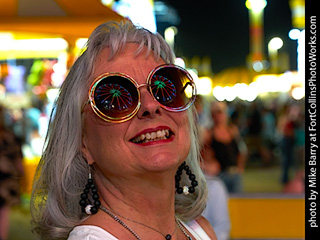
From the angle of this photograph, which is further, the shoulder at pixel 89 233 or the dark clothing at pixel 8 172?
the dark clothing at pixel 8 172

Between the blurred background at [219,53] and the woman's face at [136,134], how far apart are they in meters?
1.63

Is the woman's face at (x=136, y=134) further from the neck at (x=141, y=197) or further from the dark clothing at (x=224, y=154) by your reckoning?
the dark clothing at (x=224, y=154)

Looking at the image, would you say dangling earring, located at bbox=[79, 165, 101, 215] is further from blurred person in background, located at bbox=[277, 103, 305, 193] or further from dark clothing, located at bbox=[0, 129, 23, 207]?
blurred person in background, located at bbox=[277, 103, 305, 193]

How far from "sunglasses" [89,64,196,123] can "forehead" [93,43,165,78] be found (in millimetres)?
29

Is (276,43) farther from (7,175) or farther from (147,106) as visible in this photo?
(147,106)

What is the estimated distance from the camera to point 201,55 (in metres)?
8.79

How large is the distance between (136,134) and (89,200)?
0.84ft

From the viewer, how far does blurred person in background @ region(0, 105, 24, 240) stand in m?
5.19

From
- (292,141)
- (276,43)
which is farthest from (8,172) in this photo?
(292,141)

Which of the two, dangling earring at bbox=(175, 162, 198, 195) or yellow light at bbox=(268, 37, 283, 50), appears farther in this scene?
yellow light at bbox=(268, 37, 283, 50)

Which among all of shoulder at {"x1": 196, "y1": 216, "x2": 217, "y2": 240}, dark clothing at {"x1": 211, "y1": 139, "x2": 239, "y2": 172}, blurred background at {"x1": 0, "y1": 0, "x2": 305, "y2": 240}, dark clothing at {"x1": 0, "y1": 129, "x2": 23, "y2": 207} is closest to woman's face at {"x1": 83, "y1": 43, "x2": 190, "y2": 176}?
shoulder at {"x1": 196, "y1": 216, "x2": 217, "y2": 240}

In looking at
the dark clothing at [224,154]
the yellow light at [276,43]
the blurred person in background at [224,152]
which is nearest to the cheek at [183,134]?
the blurred person in background at [224,152]

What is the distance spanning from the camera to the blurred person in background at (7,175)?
204 inches

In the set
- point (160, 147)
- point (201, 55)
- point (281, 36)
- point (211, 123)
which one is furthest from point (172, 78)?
point (201, 55)
